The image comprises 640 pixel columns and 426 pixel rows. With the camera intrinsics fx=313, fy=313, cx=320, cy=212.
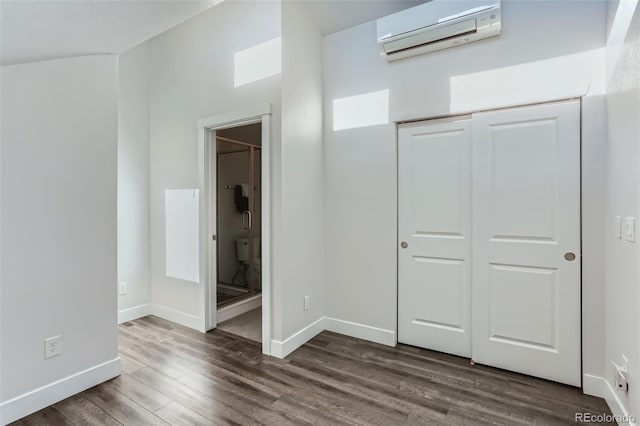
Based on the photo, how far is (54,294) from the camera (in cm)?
194

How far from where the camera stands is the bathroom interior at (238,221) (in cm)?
404

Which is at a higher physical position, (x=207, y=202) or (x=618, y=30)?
(x=618, y=30)

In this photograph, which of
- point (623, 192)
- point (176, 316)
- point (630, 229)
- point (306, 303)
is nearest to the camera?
point (630, 229)

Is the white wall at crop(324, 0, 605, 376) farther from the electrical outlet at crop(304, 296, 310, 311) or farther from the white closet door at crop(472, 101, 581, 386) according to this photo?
the electrical outlet at crop(304, 296, 310, 311)

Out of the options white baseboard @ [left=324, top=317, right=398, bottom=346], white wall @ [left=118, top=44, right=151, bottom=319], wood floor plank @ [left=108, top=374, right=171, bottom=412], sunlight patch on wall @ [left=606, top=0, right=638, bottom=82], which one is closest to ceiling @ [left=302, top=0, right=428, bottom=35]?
sunlight patch on wall @ [left=606, top=0, right=638, bottom=82]

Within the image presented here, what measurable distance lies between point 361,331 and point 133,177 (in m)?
2.87

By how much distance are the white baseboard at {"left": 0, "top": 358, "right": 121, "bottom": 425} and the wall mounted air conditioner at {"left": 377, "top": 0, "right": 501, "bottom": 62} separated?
3220mm

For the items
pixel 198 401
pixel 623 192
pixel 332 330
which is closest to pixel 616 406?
pixel 623 192

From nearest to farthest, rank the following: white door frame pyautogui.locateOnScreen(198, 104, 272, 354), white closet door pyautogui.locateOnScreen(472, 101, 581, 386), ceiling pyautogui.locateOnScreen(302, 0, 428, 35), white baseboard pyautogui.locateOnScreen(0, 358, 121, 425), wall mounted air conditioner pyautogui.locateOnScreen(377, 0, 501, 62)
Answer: white baseboard pyautogui.locateOnScreen(0, 358, 121, 425)
white closet door pyautogui.locateOnScreen(472, 101, 581, 386)
wall mounted air conditioner pyautogui.locateOnScreen(377, 0, 501, 62)
ceiling pyautogui.locateOnScreen(302, 0, 428, 35)
white door frame pyautogui.locateOnScreen(198, 104, 272, 354)

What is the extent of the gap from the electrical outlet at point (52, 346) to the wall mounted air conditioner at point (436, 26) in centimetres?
313

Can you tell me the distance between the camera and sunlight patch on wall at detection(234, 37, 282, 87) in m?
2.59

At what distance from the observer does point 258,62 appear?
270 cm

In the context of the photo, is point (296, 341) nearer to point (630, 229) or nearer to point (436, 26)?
point (630, 229)

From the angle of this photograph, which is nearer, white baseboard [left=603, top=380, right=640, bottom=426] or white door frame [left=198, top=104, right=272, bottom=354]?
white baseboard [left=603, top=380, right=640, bottom=426]
